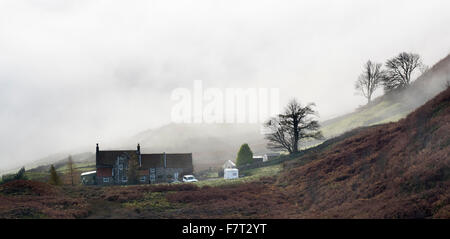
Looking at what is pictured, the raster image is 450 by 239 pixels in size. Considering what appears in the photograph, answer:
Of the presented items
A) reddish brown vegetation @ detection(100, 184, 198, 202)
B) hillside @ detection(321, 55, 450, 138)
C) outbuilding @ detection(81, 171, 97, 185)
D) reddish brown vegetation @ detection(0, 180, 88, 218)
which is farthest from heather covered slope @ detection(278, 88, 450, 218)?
outbuilding @ detection(81, 171, 97, 185)

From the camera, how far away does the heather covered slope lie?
21.1 metres

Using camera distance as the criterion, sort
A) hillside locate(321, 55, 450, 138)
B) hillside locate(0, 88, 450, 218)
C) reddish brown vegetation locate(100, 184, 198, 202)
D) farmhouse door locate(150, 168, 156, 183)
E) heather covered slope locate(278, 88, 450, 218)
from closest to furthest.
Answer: heather covered slope locate(278, 88, 450, 218) < hillside locate(0, 88, 450, 218) < reddish brown vegetation locate(100, 184, 198, 202) < hillside locate(321, 55, 450, 138) < farmhouse door locate(150, 168, 156, 183)

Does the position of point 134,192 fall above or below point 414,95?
below

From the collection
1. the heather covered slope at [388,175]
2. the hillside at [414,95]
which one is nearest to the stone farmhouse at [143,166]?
the heather covered slope at [388,175]

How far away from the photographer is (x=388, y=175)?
2620 cm

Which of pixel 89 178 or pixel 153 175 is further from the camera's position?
pixel 89 178

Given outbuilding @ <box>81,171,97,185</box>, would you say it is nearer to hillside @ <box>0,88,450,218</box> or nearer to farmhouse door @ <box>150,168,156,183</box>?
farmhouse door @ <box>150,168,156,183</box>

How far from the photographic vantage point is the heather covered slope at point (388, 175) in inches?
830

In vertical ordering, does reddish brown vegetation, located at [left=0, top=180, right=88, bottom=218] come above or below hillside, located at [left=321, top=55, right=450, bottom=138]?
below

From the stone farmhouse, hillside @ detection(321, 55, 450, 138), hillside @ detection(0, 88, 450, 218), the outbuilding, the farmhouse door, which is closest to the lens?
hillside @ detection(0, 88, 450, 218)

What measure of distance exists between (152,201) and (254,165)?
30492mm

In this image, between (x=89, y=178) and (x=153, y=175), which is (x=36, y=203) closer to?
(x=153, y=175)

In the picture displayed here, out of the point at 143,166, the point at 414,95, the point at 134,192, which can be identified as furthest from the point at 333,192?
the point at 143,166

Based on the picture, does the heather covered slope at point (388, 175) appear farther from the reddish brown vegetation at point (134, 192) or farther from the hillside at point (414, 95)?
the reddish brown vegetation at point (134, 192)
